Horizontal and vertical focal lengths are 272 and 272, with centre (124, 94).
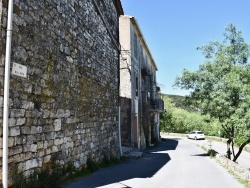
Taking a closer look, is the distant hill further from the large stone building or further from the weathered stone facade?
the weathered stone facade

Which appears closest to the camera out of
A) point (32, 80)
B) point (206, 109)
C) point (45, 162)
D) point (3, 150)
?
point (3, 150)

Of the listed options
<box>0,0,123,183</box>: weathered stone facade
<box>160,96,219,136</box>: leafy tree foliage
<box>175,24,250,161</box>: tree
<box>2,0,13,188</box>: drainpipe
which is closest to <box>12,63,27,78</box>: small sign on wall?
<box>0,0,123,183</box>: weathered stone facade

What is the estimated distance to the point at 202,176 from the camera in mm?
8469

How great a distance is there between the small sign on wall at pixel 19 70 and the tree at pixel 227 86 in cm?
1003

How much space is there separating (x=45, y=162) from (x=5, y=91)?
6.16 feet

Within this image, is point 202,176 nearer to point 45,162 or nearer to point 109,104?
point 109,104

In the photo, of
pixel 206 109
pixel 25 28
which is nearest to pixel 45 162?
pixel 25 28

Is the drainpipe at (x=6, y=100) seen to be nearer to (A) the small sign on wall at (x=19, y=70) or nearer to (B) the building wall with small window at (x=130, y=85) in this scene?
(A) the small sign on wall at (x=19, y=70)

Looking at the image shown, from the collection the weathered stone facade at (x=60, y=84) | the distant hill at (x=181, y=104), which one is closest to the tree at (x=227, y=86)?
the distant hill at (x=181, y=104)

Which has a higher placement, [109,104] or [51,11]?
[51,11]

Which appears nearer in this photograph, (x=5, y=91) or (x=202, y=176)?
(x=5, y=91)

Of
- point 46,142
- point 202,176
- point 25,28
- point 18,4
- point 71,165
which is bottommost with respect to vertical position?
point 202,176

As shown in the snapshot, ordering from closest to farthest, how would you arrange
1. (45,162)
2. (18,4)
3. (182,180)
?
1. (18,4)
2. (45,162)
3. (182,180)

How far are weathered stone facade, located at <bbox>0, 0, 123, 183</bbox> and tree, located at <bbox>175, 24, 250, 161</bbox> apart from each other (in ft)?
19.7
